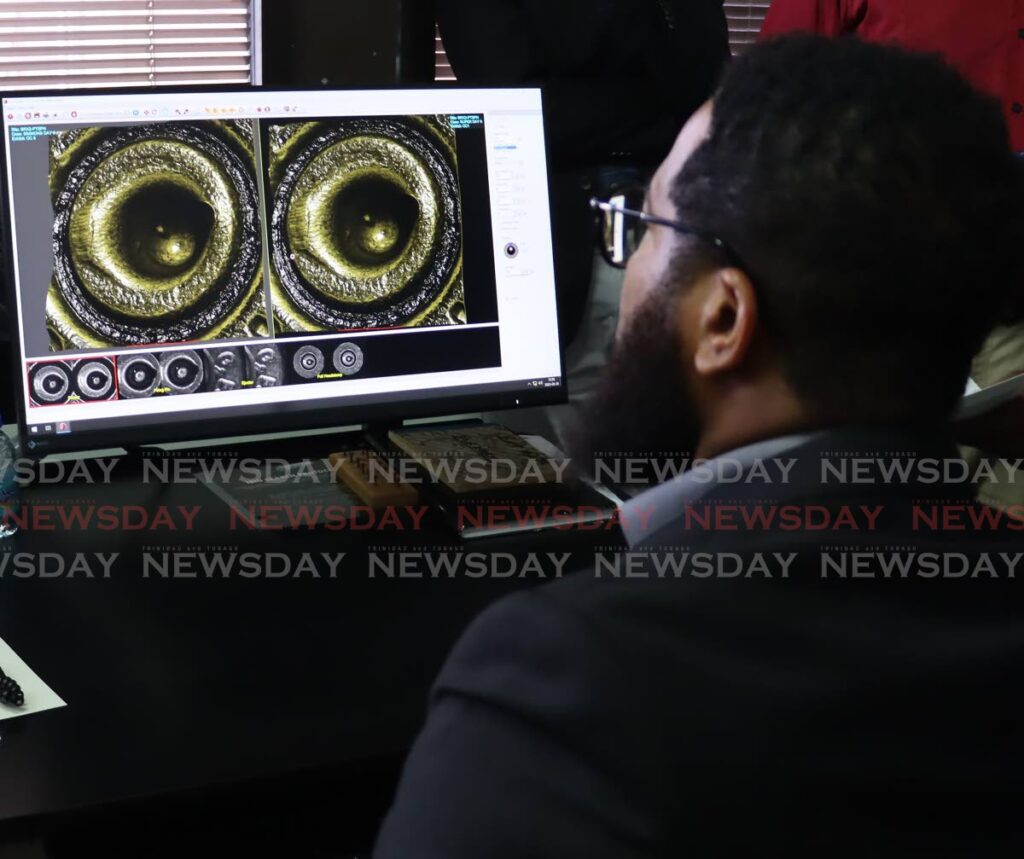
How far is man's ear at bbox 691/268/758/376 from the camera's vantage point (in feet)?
2.72

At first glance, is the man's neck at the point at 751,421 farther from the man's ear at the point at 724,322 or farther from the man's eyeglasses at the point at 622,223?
the man's eyeglasses at the point at 622,223

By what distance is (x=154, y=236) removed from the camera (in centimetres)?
143

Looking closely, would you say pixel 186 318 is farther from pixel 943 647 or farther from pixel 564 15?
pixel 943 647

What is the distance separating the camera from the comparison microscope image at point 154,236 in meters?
1.40

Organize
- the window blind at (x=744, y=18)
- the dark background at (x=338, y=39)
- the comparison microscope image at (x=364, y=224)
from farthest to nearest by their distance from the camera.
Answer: the window blind at (x=744, y=18), the dark background at (x=338, y=39), the comparison microscope image at (x=364, y=224)

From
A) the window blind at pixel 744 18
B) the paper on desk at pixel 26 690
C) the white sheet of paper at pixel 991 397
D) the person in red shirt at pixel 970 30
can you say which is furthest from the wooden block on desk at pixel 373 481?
the window blind at pixel 744 18

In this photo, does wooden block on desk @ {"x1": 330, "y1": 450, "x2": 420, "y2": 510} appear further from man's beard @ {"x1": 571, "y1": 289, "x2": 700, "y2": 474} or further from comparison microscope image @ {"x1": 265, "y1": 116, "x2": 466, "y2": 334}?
man's beard @ {"x1": 571, "y1": 289, "x2": 700, "y2": 474}

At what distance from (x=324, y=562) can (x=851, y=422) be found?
0.72 m

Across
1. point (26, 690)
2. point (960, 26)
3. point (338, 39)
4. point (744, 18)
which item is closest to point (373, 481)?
point (26, 690)

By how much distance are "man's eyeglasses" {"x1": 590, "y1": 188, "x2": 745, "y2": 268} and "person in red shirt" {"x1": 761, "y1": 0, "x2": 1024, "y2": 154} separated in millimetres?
1406

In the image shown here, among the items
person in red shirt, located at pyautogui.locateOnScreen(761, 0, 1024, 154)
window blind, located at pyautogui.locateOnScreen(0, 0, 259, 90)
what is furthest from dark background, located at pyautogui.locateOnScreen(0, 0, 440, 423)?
person in red shirt, located at pyautogui.locateOnScreen(761, 0, 1024, 154)

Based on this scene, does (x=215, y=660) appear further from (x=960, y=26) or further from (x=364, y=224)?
(x=960, y=26)

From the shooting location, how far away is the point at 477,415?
1799mm

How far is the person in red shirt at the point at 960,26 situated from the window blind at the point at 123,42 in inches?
45.4
